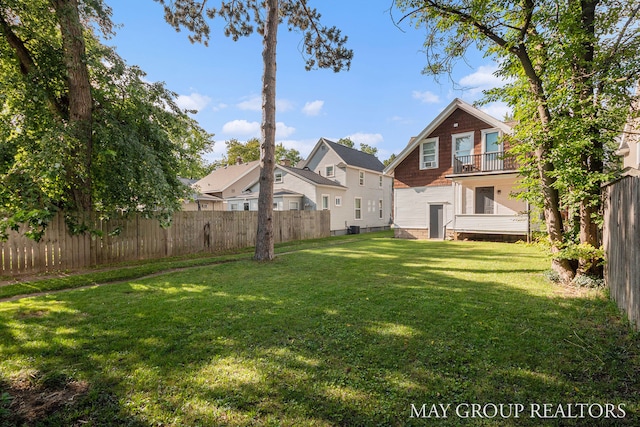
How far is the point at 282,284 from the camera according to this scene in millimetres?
6461

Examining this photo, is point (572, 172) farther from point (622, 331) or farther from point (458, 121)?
point (458, 121)

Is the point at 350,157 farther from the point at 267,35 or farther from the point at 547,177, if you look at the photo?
the point at 547,177

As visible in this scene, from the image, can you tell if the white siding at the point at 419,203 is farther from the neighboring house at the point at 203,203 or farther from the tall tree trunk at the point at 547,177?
the neighboring house at the point at 203,203

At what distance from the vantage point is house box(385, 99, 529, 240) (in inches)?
603

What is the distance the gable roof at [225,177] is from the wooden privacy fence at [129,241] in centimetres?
1502

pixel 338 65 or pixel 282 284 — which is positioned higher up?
pixel 338 65

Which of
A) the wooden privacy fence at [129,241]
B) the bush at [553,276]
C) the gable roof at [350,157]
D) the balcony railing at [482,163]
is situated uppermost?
the gable roof at [350,157]

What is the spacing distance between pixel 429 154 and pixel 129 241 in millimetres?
16003

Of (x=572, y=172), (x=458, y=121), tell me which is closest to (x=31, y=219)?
(x=572, y=172)

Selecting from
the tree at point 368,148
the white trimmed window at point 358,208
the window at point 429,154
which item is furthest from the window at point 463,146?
the tree at point 368,148

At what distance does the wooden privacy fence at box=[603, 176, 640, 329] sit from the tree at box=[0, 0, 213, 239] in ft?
31.9

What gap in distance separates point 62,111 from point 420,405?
35.7 feet

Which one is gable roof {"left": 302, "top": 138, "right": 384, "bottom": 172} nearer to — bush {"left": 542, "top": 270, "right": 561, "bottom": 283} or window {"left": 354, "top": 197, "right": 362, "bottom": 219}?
window {"left": 354, "top": 197, "right": 362, "bottom": 219}

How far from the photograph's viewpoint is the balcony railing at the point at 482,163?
50.2 feet
